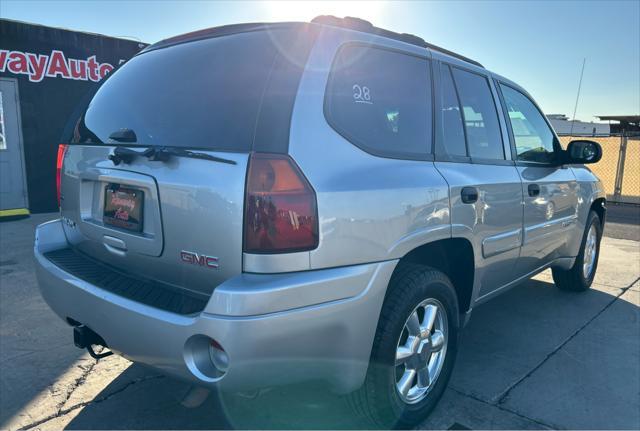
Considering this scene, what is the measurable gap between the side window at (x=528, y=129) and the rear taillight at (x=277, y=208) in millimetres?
2188

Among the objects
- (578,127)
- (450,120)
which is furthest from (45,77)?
(578,127)

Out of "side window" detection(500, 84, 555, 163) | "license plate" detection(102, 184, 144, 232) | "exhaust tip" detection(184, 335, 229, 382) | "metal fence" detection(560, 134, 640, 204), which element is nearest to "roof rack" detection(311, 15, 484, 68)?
"side window" detection(500, 84, 555, 163)

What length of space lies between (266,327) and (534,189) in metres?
2.46

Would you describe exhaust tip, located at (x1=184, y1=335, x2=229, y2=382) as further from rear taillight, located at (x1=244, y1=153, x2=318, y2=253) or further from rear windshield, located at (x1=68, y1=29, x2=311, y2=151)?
rear windshield, located at (x1=68, y1=29, x2=311, y2=151)

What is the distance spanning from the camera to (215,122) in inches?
81.7

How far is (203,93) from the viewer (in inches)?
87.0

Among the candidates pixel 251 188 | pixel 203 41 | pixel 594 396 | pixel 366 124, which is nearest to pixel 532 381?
pixel 594 396

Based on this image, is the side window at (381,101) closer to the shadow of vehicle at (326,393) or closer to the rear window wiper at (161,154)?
the rear window wiper at (161,154)

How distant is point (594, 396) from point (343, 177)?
2.18 metres

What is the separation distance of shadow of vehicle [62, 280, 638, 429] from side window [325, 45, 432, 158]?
1.15 metres

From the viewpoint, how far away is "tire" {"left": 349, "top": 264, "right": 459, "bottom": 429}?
7.48ft

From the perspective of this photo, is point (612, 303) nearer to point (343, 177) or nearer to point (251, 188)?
point (343, 177)

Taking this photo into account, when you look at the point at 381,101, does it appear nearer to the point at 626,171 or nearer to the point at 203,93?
the point at 203,93

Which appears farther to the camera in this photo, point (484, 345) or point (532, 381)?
point (484, 345)
